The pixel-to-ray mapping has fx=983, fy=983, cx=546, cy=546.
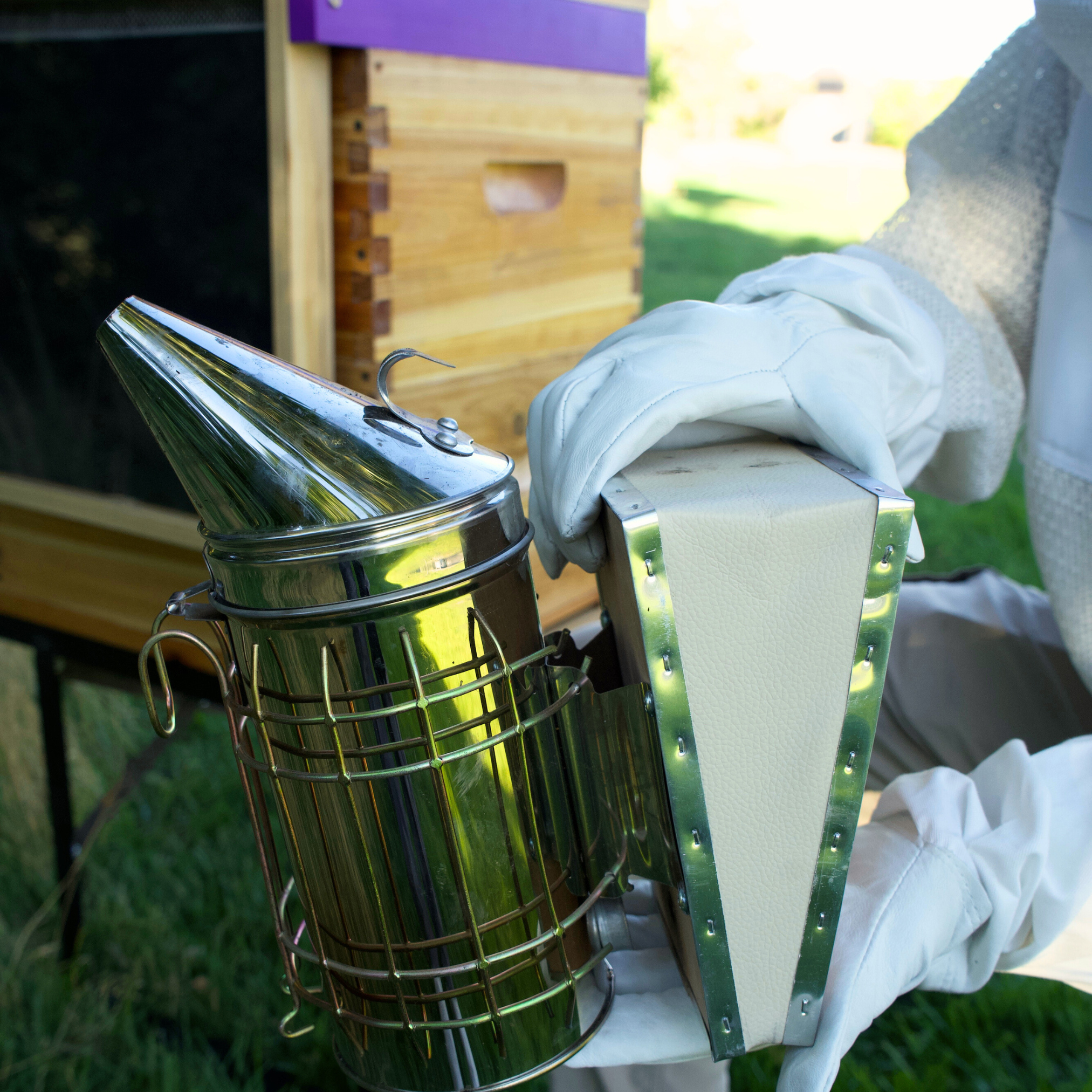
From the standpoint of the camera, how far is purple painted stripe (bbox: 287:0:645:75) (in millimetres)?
1212

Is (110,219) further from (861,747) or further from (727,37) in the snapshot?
(727,37)

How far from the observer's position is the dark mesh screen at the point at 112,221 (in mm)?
1468

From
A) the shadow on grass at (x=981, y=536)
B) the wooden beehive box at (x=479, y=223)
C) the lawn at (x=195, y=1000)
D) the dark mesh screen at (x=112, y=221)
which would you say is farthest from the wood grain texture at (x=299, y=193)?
the shadow on grass at (x=981, y=536)

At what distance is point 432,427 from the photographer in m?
0.64

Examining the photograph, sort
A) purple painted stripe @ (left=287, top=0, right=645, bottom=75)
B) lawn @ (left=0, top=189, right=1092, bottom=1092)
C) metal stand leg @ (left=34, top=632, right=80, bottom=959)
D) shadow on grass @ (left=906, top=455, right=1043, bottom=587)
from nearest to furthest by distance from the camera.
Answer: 1. purple painted stripe @ (left=287, top=0, right=645, bottom=75)
2. lawn @ (left=0, top=189, right=1092, bottom=1092)
3. metal stand leg @ (left=34, top=632, right=80, bottom=959)
4. shadow on grass @ (left=906, top=455, right=1043, bottom=587)

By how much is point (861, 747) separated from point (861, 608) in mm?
87

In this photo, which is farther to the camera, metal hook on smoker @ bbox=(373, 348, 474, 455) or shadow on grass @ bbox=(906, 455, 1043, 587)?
shadow on grass @ bbox=(906, 455, 1043, 587)

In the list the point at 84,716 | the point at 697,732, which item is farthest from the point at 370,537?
the point at 84,716

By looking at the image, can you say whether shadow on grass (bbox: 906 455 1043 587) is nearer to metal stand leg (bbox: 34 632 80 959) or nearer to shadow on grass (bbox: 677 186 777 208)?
metal stand leg (bbox: 34 632 80 959)

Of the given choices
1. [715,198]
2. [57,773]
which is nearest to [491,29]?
[57,773]

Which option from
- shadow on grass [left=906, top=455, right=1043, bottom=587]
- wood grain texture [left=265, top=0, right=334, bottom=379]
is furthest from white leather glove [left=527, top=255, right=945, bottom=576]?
shadow on grass [left=906, top=455, right=1043, bottom=587]

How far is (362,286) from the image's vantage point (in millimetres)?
1344

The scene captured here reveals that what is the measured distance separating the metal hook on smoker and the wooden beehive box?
0.75 m

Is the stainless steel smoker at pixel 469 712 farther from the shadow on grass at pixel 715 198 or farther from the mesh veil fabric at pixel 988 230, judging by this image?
the shadow on grass at pixel 715 198
